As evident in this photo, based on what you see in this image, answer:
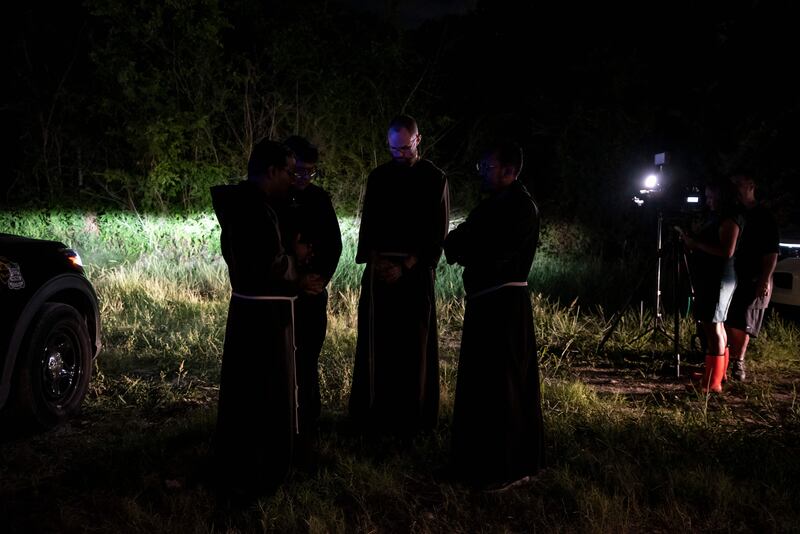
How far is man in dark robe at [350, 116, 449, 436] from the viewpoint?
166 inches

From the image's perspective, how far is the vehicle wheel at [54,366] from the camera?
165 inches

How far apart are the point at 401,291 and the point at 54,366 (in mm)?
2411

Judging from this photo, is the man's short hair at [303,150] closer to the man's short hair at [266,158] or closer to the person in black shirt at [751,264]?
the man's short hair at [266,158]

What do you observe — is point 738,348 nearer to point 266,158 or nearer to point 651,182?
point 651,182

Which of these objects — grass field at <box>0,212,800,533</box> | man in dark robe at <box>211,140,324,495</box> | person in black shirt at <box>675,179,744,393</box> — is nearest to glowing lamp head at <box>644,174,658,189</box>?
person in black shirt at <box>675,179,744,393</box>

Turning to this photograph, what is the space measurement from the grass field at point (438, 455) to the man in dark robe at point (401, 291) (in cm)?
30

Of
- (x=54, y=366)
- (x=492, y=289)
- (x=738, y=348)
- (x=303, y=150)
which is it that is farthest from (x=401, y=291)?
(x=738, y=348)

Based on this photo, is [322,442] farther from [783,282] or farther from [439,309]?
[783,282]

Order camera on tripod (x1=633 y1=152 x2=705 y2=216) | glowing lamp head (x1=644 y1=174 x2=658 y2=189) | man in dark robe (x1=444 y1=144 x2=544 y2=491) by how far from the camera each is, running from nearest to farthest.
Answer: man in dark robe (x1=444 y1=144 x2=544 y2=491), camera on tripod (x1=633 y1=152 x2=705 y2=216), glowing lamp head (x1=644 y1=174 x2=658 y2=189)

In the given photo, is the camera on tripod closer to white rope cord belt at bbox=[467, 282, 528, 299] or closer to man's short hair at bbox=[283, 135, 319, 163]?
white rope cord belt at bbox=[467, 282, 528, 299]

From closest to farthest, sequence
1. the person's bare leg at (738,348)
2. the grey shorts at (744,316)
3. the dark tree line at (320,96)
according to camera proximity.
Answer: the grey shorts at (744,316)
the person's bare leg at (738,348)
the dark tree line at (320,96)

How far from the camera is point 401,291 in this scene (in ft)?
13.9

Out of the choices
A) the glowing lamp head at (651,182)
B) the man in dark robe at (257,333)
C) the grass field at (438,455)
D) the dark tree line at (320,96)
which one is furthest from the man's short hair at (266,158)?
the dark tree line at (320,96)

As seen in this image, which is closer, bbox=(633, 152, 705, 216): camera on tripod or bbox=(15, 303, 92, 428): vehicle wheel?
bbox=(15, 303, 92, 428): vehicle wheel
